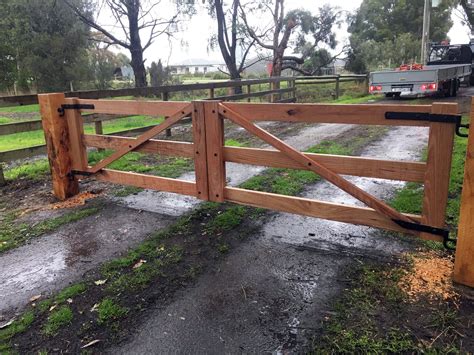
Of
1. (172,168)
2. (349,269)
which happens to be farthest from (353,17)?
(349,269)

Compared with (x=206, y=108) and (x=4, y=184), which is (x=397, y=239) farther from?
(x=4, y=184)

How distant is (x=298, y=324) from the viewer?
2752mm

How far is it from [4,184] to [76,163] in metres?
1.63

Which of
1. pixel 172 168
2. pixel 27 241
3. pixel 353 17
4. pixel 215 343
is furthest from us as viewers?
pixel 353 17

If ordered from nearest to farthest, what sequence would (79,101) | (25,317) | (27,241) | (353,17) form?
(25,317) → (27,241) → (79,101) → (353,17)

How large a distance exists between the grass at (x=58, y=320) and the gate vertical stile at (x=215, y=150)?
1.84 meters

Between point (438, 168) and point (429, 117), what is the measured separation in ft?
1.29

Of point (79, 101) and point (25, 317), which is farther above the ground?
point (79, 101)

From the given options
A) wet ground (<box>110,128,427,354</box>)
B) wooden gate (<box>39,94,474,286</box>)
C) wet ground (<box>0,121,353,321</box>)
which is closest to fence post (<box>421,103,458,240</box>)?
wooden gate (<box>39,94,474,286</box>)

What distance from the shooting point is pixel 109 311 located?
294 centimetres

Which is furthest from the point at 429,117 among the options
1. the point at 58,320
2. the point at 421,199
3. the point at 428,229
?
the point at 58,320

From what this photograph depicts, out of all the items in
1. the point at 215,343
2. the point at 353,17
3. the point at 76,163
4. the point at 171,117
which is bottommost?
the point at 215,343

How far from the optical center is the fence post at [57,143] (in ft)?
17.5

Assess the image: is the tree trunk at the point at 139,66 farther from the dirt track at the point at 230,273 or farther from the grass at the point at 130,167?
the dirt track at the point at 230,273
